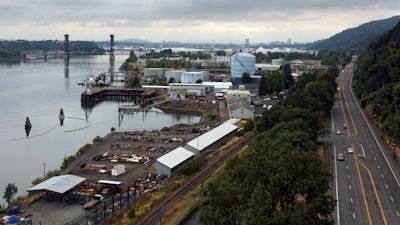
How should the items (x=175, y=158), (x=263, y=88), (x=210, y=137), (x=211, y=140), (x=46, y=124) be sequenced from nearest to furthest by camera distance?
(x=175, y=158) → (x=211, y=140) → (x=210, y=137) → (x=46, y=124) → (x=263, y=88)

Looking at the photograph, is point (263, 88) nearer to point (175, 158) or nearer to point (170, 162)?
point (175, 158)

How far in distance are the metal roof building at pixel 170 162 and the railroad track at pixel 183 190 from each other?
56 cm

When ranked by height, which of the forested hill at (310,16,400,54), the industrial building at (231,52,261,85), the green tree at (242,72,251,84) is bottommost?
the green tree at (242,72,251,84)

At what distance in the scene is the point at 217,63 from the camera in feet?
119

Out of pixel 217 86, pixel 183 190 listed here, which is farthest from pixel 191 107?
pixel 183 190

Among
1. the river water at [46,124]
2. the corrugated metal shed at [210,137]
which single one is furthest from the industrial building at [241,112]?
the river water at [46,124]

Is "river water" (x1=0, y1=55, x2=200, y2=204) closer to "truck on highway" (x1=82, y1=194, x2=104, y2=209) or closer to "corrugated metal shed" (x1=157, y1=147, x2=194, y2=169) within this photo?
"truck on highway" (x1=82, y1=194, x2=104, y2=209)

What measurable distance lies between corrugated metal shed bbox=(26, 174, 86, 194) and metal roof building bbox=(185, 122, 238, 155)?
303 cm

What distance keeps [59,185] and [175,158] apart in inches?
96.7

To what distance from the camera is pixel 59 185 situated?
7.10m

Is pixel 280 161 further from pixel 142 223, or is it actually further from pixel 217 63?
pixel 217 63

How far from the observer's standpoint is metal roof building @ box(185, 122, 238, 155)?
9.88m

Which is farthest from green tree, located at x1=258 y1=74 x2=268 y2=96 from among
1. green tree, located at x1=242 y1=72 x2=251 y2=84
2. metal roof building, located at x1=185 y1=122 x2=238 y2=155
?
metal roof building, located at x1=185 y1=122 x2=238 y2=155

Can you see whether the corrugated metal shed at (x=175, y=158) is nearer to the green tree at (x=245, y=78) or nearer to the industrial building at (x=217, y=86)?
the industrial building at (x=217, y=86)
